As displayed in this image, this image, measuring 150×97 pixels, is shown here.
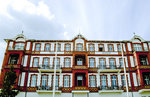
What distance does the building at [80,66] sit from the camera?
27.4 metres

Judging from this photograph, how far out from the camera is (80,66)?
28.8 meters

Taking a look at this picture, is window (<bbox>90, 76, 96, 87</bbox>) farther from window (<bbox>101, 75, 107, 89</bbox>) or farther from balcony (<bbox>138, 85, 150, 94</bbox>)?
balcony (<bbox>138, 85, 150, 94</bbox>)

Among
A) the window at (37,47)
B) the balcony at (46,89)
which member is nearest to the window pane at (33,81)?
the balcony at (46,89)

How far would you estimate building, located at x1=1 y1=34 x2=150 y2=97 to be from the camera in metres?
27.4

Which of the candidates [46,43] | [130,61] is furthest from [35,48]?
[130,61]

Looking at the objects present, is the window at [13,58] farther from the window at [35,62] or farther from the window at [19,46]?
the window at [35,62]

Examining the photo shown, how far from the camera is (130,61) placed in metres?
30.7

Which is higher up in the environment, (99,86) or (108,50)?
(108,50)

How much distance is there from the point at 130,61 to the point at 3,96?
24524mm

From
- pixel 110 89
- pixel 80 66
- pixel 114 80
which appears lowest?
pixel 110 89

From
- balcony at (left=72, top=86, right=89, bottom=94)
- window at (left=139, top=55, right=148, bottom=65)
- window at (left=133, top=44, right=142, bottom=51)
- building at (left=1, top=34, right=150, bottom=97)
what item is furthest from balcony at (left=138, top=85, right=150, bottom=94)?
balcony at (left=72, top=86, right=89, bottom=94)

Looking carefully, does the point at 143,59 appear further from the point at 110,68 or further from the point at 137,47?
the point at 110,68

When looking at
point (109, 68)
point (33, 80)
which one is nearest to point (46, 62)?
point (33, 80)

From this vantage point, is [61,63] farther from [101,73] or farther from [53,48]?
[101,73]
